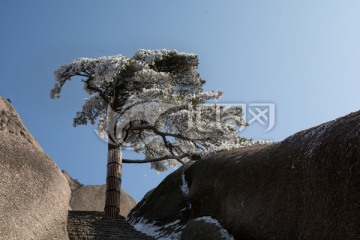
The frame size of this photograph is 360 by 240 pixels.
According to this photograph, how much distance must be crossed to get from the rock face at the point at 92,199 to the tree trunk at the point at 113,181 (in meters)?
9.65

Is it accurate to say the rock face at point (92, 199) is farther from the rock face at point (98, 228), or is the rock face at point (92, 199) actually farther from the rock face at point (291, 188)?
the rock face at point (291, 188)

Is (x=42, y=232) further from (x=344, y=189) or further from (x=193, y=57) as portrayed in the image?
(x=193, y=57)

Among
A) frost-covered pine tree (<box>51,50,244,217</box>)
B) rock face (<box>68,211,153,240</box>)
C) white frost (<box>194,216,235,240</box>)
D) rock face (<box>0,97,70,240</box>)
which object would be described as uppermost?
frost-covered pine tree (<box>51,50,244,217</box>)

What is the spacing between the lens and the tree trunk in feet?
52.8

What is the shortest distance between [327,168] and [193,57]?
13.1 meters

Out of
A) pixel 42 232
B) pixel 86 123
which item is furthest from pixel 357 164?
pixel 86 123

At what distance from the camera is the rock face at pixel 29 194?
7.71m

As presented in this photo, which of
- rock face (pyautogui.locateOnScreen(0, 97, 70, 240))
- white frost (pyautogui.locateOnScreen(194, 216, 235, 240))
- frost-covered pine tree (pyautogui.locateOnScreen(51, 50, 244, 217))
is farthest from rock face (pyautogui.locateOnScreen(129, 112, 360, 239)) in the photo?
frost-covered pine tree (pyautogui.locateOnScreen(51, 50, 244, 217))

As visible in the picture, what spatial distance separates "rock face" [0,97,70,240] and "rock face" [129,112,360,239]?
10.2 feet

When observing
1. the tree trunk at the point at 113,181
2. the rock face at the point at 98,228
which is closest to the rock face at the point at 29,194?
the rock face at the point at 98,228

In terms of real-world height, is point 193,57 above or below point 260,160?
above

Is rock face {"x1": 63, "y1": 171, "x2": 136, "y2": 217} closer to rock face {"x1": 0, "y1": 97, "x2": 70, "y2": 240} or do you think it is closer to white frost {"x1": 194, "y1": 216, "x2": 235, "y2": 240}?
white frost {"x1": 194, "y1": 216, "x2": 235, "y2": 240}

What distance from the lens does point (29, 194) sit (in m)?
8.34

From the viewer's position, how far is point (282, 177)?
24.8 feet
